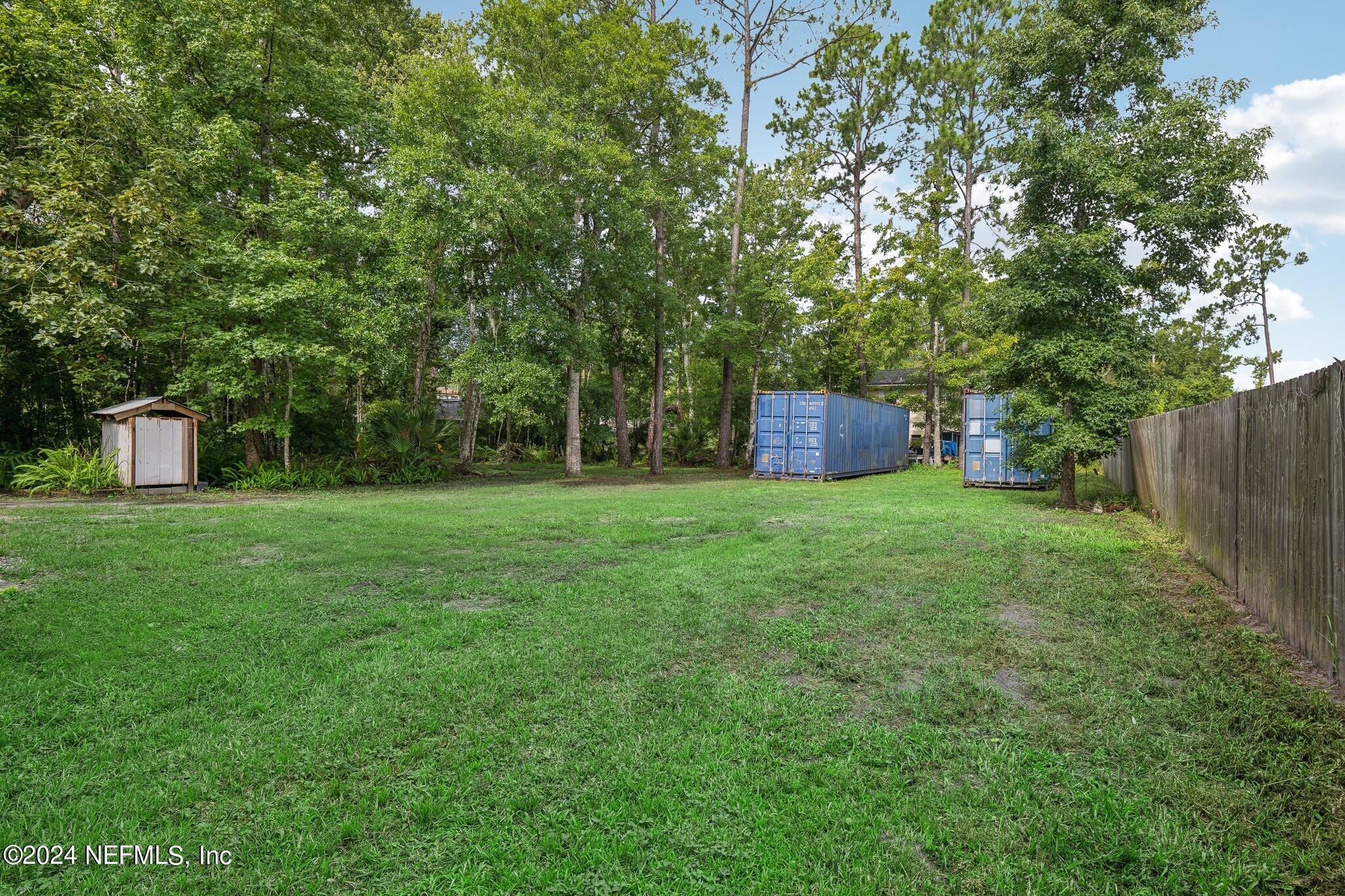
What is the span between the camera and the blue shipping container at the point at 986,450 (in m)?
17.0

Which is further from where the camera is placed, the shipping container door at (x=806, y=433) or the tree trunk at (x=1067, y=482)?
the shipping container door at (x=806, y=433)

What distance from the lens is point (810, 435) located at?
62.7ft

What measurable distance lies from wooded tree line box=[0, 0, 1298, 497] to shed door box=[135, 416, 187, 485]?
120 cm

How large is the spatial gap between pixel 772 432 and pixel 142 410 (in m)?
15.7

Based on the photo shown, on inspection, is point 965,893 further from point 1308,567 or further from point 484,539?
point 484,539

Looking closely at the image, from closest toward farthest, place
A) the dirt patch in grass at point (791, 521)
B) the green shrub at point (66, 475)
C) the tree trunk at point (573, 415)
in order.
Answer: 1. the dirt patch in grass at point (791, 521)
2. the green shrub at point (66, 475)
3. the tree trunk at point (573, 415)

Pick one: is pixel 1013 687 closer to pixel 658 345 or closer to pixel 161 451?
pixel 161 451

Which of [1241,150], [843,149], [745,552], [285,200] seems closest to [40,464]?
[285,200]

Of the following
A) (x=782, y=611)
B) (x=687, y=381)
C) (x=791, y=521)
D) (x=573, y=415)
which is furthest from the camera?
(x=687, y=381)

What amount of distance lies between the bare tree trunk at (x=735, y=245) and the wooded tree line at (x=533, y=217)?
19 centimetres

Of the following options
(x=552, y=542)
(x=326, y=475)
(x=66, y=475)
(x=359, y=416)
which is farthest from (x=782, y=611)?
(x=359, y=416)

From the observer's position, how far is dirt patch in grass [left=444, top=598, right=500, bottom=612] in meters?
4.90

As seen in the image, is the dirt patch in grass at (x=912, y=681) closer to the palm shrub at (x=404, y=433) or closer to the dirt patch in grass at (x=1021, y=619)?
the dirt patch in grass at (x=1021, y=619)

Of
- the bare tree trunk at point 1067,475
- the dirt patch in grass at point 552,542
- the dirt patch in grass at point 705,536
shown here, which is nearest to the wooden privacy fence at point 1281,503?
the bare tree trunk at point 1067,475
